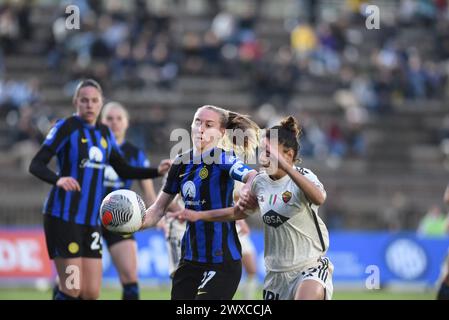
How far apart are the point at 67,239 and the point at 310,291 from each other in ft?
9.94

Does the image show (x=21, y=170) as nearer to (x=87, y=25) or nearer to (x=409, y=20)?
(x=87, y=25)

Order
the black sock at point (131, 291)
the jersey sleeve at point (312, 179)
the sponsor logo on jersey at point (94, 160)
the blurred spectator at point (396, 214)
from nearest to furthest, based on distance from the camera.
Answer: the jersey sleeve at point (312, 179)
the sponsor logo on jersey at point (94, 160)
the black sock at point (131, 291)
the blurred spectator at point (396, 214)

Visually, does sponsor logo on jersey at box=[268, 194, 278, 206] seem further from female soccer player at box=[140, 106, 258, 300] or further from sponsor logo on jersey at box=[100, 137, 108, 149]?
sponsor logo on jersey at box=[100, 137, 108, 149]

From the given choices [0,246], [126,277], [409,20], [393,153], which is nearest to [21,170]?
[0,246]

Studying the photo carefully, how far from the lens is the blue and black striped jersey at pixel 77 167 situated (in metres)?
10.2

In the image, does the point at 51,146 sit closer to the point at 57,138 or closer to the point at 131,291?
the point at 57,138

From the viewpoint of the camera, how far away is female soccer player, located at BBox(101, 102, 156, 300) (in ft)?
38.1

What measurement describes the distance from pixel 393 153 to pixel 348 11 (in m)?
5.70

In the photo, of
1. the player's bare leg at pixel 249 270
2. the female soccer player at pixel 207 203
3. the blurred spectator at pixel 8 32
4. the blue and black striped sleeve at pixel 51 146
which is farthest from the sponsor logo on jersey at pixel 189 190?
the blurred spectator at pixel 8 32

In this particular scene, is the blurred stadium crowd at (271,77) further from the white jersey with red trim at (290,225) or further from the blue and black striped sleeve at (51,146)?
the white jersey with red trim at (290,225)

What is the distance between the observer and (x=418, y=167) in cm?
2659

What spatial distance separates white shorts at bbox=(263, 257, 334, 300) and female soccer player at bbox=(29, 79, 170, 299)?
2020 millimetres
